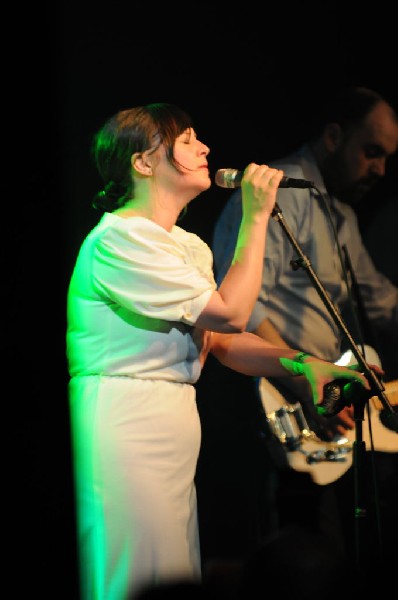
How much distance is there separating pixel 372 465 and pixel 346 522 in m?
0.26

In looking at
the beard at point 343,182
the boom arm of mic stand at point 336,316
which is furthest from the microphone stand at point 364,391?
the beard at point 343,182

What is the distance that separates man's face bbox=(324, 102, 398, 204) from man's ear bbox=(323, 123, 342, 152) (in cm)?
2

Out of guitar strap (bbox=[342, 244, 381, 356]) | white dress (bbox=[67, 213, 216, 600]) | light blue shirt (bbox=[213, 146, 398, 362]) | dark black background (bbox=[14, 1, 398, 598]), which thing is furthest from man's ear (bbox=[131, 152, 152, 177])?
guitar strap (bbox=[342, 244, 381, 356])

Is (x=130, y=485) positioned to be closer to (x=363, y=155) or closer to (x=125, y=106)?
(x=125, y=106)

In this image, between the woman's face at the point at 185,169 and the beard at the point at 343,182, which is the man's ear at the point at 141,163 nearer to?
the woman's face at the point at 185,169

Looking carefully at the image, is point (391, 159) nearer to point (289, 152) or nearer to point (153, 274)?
point (289, 152)

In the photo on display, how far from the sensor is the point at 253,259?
7.71 feet

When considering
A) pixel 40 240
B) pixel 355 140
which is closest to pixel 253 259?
pixel 40 240

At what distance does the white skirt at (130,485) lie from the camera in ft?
7.30

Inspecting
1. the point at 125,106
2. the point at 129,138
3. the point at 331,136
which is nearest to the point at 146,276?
the point at 129,138

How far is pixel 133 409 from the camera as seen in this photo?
2.28m

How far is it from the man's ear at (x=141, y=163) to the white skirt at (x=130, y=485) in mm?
589

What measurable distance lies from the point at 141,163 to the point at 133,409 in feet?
2.27

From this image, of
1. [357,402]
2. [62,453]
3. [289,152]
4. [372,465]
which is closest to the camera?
[357,402]
